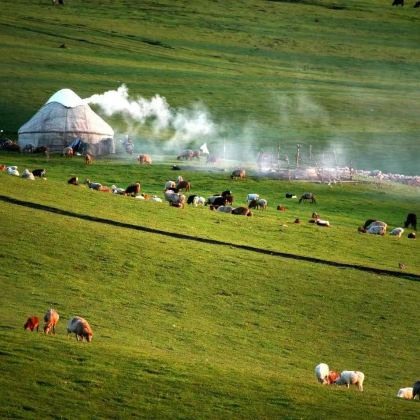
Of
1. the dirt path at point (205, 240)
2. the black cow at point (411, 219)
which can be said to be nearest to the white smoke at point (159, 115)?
the black cow at point (411, 219)

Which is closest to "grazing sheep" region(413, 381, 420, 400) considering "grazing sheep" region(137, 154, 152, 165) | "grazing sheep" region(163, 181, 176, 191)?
"grazing sheep" region(163, 181, 176, 191)

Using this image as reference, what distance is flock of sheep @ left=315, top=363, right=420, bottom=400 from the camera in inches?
1040

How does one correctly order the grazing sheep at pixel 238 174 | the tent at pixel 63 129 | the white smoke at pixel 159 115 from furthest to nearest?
the white smoke at pixel 159 115 < the tent at pixel 63 129 < the grazing sheep at pixel 238 174

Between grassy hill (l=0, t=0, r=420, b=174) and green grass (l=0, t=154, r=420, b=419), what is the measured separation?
29047mm

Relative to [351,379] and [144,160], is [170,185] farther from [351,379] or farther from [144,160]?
[351,379]

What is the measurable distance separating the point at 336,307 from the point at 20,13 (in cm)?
8124

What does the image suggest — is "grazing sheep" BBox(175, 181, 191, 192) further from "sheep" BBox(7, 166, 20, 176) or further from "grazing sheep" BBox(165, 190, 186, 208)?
"sheep" BBox(7, 166, 20, 176)

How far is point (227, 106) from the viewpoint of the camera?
3312 inches

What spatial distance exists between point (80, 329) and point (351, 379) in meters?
6.04

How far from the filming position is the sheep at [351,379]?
1048 inches

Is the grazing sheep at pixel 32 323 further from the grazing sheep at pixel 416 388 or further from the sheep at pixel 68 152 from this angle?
the sheep at pixel 68 152

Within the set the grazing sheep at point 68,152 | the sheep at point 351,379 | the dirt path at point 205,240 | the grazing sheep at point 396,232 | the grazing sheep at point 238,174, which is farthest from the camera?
the grazing sheep at point 68,152

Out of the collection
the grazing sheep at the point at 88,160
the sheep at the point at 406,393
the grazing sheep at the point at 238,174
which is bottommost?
the sheep at the point at 406,393

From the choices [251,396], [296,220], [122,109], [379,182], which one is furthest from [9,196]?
[122,109]
